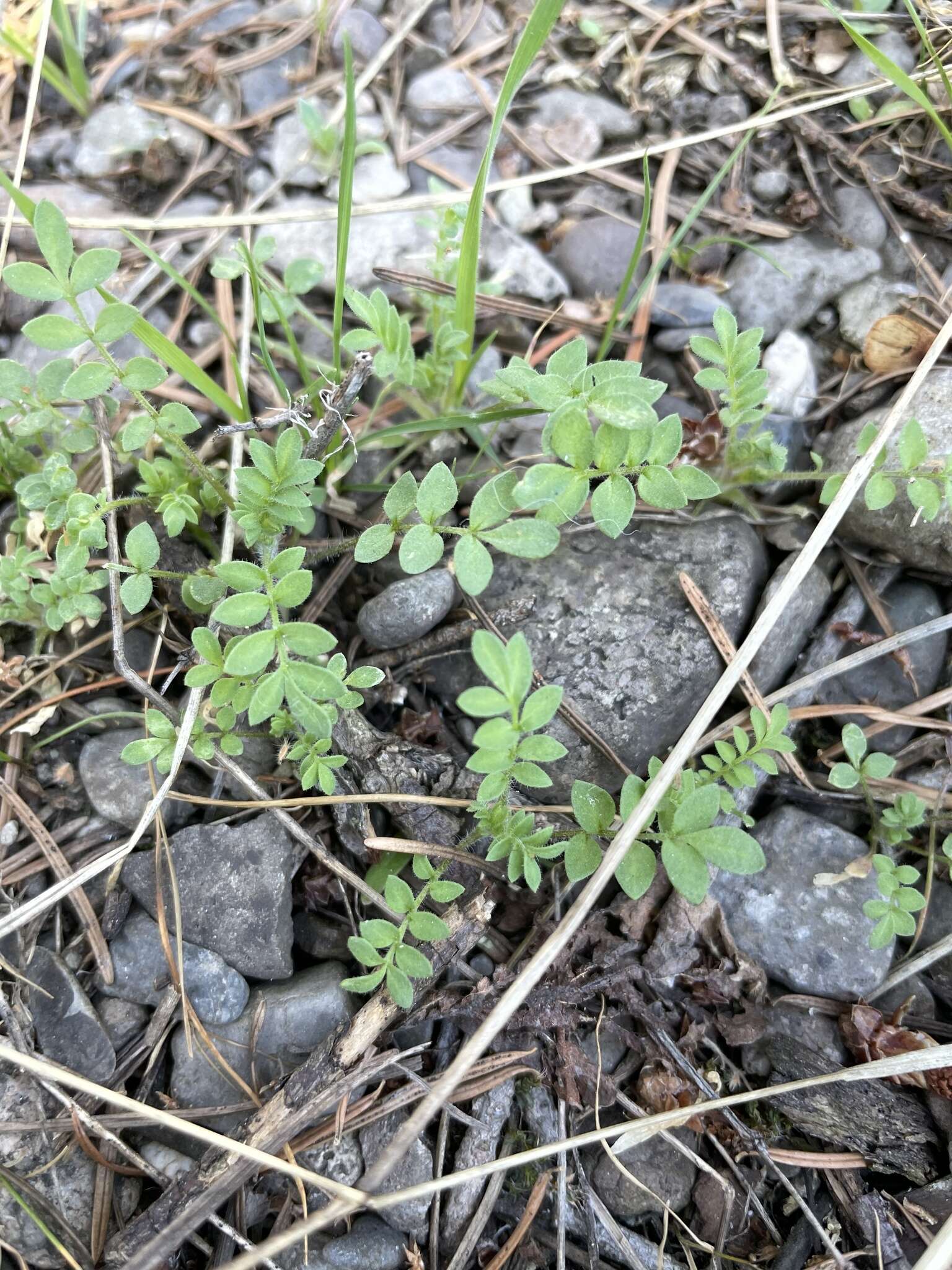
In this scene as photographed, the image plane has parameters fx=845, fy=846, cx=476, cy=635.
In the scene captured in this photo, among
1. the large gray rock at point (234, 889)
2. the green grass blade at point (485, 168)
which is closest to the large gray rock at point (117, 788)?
the large gray rock at point (234, 889)

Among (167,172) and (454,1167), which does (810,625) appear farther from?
(167,172)

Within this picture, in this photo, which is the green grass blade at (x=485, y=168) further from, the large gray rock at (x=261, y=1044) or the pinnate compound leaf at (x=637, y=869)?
the large gray rock at (x=261, y=1044)

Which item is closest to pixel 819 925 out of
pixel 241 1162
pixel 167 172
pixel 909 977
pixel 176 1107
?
pixel 909 977

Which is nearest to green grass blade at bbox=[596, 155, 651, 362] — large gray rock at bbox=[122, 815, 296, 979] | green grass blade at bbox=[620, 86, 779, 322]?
green grass blade at bbox=[620, 86, 779, 322]

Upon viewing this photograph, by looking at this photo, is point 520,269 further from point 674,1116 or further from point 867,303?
point 674,1116

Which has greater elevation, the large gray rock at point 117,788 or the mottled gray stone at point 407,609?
the mottled gray stone at point 407,609

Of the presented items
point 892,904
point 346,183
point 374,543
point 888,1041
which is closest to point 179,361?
point 346,183

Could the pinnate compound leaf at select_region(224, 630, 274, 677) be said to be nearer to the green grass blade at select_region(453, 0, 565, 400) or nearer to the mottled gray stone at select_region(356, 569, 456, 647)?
the mottled gray stone at select_region(356, 569, 456, 647)
